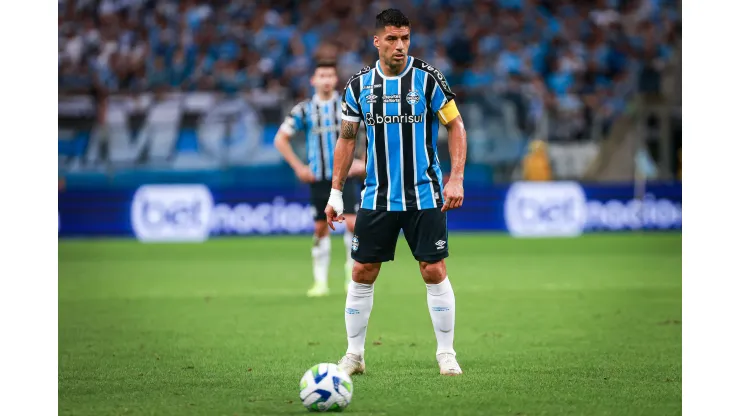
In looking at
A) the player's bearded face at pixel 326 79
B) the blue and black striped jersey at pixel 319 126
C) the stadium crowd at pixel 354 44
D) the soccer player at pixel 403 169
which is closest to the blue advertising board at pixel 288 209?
the stadium crowd at pixel 354 44

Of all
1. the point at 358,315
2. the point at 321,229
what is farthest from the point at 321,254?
the point at 358,315

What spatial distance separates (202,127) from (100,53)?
14.0ft

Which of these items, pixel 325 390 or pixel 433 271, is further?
pixel 433 271

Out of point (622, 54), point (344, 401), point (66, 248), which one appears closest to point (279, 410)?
point (344, 401)

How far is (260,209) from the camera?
837 inches

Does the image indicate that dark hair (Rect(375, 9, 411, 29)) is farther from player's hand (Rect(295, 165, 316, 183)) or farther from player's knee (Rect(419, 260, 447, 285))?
player's hand (Rect(295, 165, 316, 183))

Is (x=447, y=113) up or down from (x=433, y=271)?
up

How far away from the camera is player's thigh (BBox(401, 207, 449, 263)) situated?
687cm

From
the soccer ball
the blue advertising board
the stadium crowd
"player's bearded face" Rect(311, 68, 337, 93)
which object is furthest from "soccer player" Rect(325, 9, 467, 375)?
the stadium crowd

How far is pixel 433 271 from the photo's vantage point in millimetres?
6922

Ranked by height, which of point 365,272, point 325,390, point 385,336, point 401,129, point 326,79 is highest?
point 326,79

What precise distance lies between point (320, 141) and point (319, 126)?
0.52 feet

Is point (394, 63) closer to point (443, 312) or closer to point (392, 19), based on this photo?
point (392, 19)

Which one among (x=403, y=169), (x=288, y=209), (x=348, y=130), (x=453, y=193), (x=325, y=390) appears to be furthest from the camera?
(x=288, y=209)
